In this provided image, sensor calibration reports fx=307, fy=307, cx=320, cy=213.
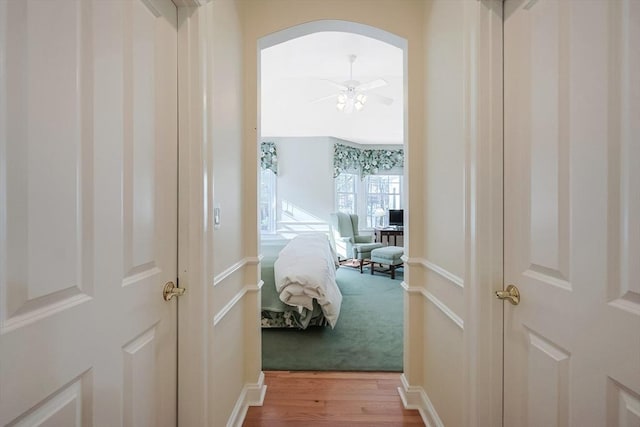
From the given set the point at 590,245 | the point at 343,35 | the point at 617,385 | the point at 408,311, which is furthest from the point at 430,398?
the point at 343,35

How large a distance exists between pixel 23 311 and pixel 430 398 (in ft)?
6.20

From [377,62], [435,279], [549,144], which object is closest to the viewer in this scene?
[549,144]

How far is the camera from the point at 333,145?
21.3ft

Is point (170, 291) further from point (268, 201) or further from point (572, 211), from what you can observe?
point (268, 201)

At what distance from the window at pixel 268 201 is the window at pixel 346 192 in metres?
1.39

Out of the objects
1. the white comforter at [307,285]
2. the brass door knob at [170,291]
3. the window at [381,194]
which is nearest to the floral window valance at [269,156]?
the window at [381,194]

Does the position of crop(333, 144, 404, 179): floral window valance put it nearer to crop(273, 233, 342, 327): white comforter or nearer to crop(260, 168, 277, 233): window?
crop(260, 168, 277, 233): window

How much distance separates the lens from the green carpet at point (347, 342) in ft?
7.92

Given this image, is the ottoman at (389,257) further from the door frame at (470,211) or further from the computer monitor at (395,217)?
the door frame at (470,211)

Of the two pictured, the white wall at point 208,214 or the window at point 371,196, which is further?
the window at point 371,196

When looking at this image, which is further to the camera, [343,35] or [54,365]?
[343,35]

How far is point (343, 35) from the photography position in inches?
151

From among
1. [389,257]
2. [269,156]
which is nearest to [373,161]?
[269,156]

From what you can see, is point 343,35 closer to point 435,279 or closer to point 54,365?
point 435,279
